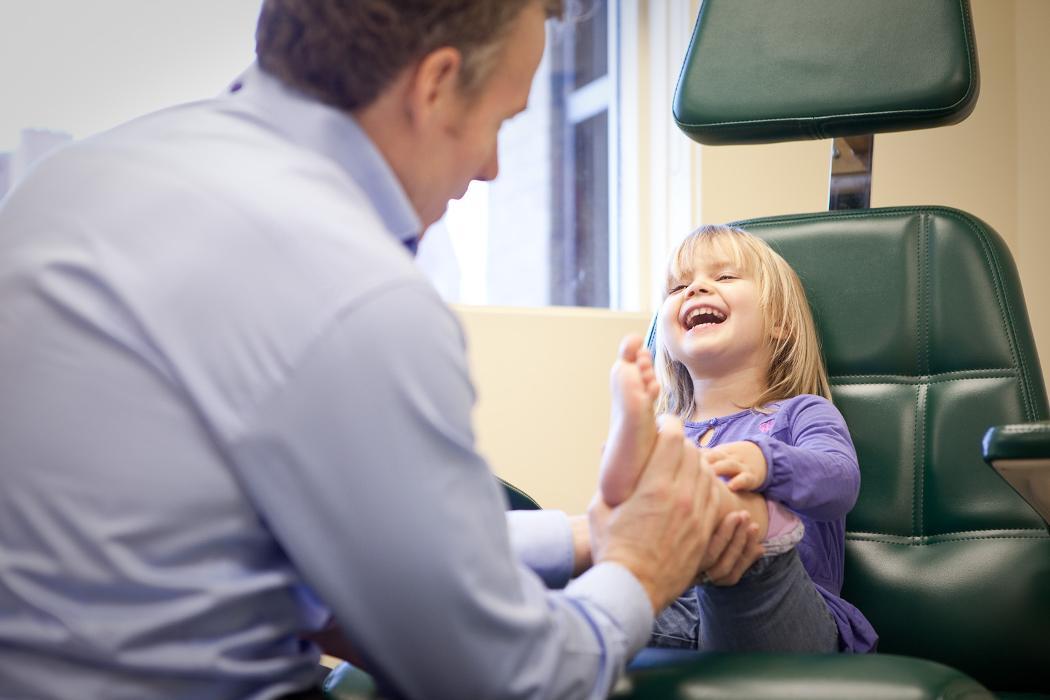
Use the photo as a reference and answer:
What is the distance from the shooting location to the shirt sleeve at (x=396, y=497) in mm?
645

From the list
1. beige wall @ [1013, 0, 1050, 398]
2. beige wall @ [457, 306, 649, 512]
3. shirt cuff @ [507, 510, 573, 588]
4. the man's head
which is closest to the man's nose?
the man's head

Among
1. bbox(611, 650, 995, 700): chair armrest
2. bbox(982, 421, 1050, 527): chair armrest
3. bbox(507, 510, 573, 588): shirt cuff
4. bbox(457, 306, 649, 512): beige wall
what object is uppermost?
bbox(982, 421, 1050, 527): chair armrest

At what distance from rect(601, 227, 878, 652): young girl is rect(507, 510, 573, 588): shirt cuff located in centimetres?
14

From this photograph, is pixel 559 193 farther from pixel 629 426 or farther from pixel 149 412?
pixel 149 412

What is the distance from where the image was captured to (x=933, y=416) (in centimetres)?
147

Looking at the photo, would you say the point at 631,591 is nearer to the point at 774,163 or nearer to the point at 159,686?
the point at 159,686

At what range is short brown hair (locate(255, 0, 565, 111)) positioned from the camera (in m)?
0.81

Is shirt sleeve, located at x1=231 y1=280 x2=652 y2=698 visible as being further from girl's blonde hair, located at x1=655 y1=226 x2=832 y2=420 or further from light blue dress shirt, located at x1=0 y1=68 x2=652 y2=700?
girl's blonde hair, located at x1=655 y1=226 x2=832 y2=420

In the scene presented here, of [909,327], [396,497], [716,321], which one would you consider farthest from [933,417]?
[396,497]

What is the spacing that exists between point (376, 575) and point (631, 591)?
0.86 feet

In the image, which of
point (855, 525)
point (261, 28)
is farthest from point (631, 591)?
point (855, 525)

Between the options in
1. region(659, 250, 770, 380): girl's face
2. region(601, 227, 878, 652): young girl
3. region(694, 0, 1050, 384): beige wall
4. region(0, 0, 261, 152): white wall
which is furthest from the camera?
region(694, 0, 1050, 384): beige wall

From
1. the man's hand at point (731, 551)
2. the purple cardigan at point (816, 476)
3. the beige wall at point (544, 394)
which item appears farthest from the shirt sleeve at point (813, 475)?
the beige wall at point (544, 394)

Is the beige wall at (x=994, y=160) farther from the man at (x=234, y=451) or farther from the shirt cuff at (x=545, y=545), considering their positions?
the man at (x=234, y=451)
